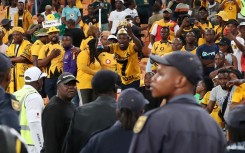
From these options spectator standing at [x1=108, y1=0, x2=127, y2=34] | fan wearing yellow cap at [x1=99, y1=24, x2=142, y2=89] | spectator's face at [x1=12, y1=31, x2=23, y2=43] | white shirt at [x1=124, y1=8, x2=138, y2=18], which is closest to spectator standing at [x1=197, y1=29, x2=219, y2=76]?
fan wearing yellow cap at [x1=99, y1=24, x2=142, y2=89]

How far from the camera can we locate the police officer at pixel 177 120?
482 cm

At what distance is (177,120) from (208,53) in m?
10.2

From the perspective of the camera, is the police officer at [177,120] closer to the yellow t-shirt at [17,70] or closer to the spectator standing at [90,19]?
the yellow t-shirt at [17,70]

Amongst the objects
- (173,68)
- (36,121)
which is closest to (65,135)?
(36,121)

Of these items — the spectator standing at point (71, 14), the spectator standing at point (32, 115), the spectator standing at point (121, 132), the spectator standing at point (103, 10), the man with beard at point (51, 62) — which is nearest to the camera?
the spectator standing at point (121, 132)

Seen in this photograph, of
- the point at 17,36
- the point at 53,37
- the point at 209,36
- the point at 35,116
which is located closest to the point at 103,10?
the point at 53,37

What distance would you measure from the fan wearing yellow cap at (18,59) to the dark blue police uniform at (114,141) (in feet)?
29.9

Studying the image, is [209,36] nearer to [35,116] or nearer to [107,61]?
[107,61]

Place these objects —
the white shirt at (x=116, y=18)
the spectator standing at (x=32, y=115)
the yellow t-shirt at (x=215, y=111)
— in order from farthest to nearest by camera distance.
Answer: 1. the white shirt at (x=116, y=18)
2. the yellow t-shirt at (x=215, y=111)
3. the spectator standing at (x=32, y=115)

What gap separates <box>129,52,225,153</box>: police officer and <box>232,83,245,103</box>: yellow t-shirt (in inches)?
238

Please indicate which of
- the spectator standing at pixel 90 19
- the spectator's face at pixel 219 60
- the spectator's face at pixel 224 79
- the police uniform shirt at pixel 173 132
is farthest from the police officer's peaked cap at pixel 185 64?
the spectator standing at pixel 90 19

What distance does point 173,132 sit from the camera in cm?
481

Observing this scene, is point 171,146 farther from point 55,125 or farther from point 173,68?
point 55,125

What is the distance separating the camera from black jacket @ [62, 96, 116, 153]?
706 centimetres
